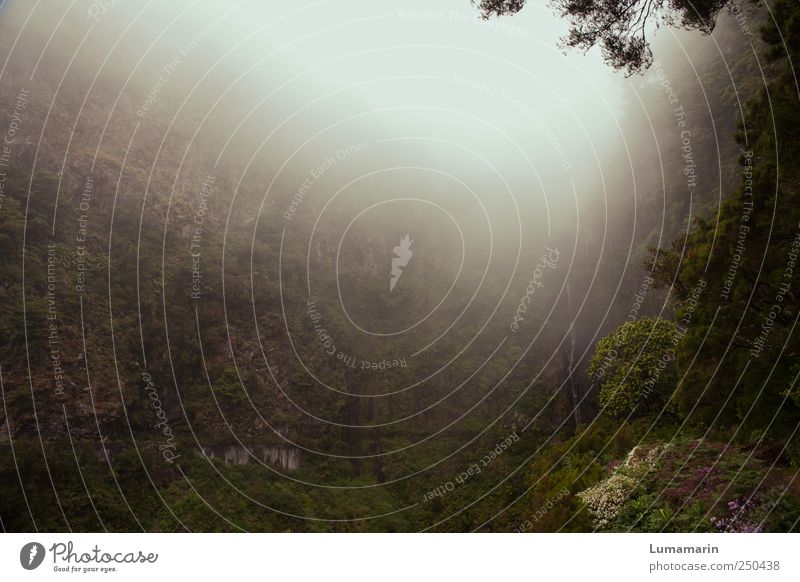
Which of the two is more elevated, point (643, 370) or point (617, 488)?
point (643, 370)

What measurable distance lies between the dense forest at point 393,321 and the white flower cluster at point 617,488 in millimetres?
98

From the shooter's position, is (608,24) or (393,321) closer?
(608,24)

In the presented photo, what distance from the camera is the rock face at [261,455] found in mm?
34125

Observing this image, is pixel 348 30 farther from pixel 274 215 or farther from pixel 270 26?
pixel 274 215

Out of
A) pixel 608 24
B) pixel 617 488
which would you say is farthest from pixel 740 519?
pixel 608 24

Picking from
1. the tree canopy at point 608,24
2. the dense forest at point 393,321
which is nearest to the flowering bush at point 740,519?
the dense forest at point 393,321

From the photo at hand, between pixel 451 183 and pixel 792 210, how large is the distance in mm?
35465

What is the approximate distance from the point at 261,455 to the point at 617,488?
73.1 feet

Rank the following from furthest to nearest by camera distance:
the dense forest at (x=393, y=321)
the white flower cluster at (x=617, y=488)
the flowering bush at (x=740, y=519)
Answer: the white flower cluster at (x=617, y=488), the dense forest at (x=393, y=321), the flowering bush at (x=740, y=519)

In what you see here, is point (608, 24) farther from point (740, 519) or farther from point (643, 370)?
point (643, 370)

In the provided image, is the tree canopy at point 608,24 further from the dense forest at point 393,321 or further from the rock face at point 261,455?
the rock face at point 261,455

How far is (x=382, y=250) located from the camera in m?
49.0

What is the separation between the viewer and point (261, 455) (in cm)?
3556

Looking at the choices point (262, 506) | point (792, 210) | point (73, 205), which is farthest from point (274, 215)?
point (792, 210)
